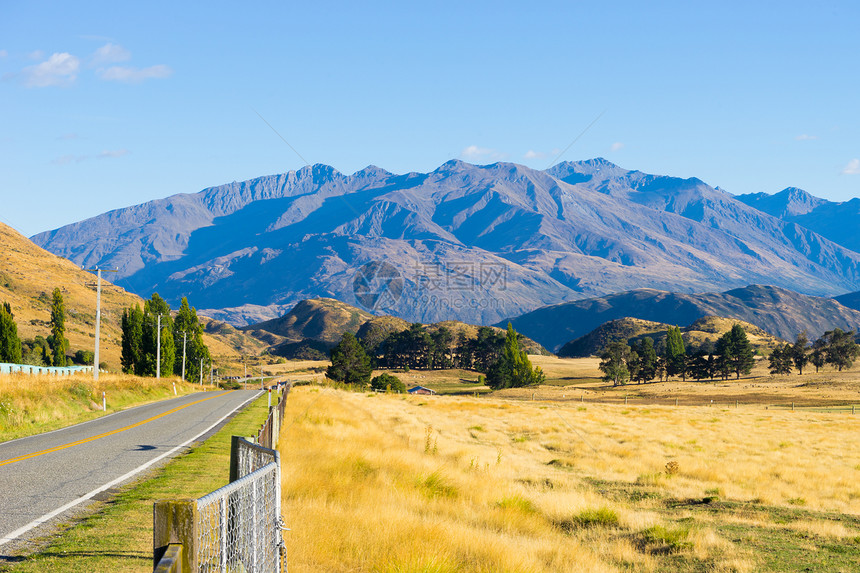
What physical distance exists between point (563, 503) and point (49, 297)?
15657 centimetres

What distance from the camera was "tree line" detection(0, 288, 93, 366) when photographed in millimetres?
69812

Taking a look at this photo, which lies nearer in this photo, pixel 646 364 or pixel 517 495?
pixel 517 495

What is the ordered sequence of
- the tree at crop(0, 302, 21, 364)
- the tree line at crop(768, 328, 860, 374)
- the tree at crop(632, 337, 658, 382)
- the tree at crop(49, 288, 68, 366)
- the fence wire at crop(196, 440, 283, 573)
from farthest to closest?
the tree at crop(632, 337, 658, 382), the tree line at crop(768, 328, 860, 374), the tree at crop(49, 288, 68, 366), the tree at crop(0, 302, 21, 364), the fence wire at crop(196, 440, 283, 573)

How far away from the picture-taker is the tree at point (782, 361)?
4818 inches

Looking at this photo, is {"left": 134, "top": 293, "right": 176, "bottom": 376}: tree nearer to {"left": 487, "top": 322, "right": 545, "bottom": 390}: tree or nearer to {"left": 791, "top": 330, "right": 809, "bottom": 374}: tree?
{"left": 487, "top": 322, "right": 545, "bottom": 390}: tree

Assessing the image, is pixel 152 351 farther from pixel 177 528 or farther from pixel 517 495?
pixel 177 528

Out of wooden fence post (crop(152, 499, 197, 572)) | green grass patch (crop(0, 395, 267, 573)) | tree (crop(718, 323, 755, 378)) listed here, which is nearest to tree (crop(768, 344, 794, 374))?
tree (crop(718, 323, 755, 378))

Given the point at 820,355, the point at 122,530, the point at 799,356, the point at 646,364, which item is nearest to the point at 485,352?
the point at 646,364

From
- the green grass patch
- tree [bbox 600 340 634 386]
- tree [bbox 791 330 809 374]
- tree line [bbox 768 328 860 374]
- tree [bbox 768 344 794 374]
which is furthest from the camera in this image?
tree [bbox 791 330 809 374]

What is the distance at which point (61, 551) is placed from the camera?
7.83m

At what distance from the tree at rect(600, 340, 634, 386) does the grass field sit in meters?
91.7

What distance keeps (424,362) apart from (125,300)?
79726 mm

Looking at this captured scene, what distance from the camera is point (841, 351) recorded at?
407 ft

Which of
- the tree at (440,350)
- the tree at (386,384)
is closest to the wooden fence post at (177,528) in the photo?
the tree at (386,384)
